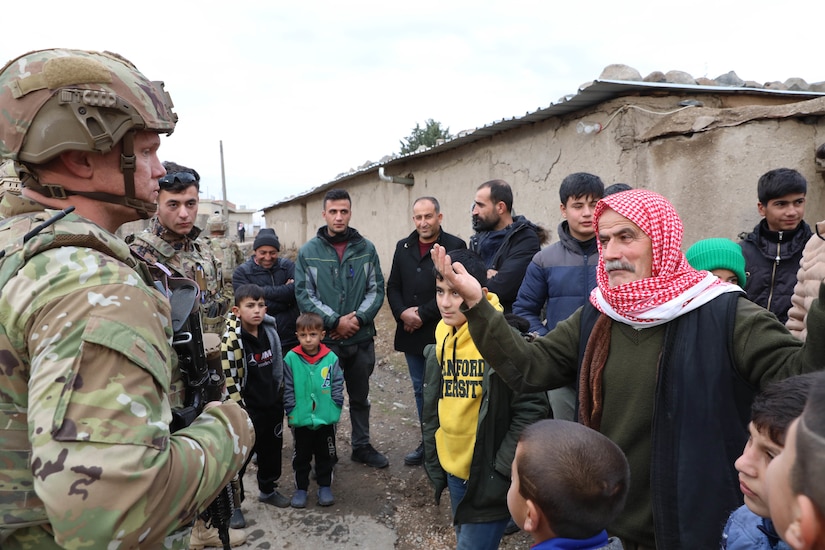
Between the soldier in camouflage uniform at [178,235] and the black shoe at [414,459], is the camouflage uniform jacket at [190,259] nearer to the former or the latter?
the soldier in camouflage uniform at [178,235]

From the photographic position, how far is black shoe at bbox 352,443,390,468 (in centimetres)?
408

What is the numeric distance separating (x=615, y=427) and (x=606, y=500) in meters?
0.50

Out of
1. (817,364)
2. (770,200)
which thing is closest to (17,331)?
(817,364)

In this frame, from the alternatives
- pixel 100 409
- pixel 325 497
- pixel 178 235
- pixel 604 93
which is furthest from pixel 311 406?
pixel 604 93

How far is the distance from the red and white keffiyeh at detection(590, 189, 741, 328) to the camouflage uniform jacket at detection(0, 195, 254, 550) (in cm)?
137

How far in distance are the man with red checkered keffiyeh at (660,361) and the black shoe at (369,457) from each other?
245cm

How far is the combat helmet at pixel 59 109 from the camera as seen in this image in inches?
46.5

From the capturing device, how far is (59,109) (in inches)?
46.5

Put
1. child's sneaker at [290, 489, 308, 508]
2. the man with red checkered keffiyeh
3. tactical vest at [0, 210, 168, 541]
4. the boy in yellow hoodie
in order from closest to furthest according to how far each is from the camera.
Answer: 1. tactical vest at [0, 210, 168, 541]
2. the man with red checkered keffiyeh
3. the boy in yellow hoodie
4. child's sneaker at [290, 489, 308, 508]

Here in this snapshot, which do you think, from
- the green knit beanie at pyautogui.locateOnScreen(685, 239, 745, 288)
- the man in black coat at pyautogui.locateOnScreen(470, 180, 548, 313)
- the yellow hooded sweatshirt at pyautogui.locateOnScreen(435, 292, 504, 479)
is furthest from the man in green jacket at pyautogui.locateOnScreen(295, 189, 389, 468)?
the green knit beanie at pyautogui.locateOnScreen(685, 239, 745, 288)

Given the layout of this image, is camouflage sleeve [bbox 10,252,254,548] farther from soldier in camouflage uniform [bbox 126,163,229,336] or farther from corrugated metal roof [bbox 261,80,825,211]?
corrugated metal roof [bbox 261,80,825,211]

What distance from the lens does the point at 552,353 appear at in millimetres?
2020

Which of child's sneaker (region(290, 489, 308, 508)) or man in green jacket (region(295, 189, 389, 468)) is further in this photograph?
man in green jacket (region(295, 189, 389, 468))

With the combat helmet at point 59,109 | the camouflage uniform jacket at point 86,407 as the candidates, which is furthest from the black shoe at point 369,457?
the combat helmet at point 59,109
